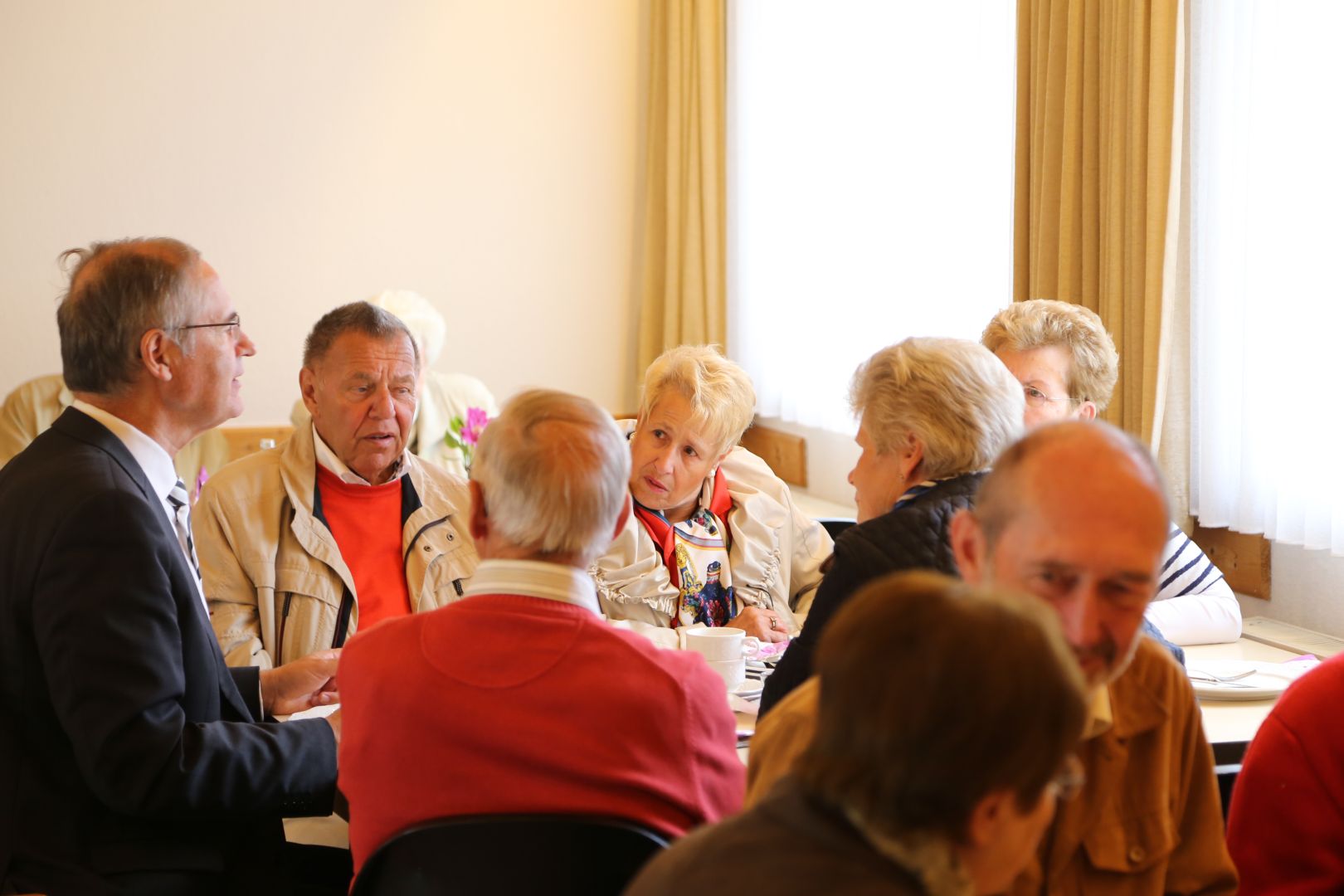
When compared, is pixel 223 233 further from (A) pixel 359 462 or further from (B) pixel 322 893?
(B) pixel 322 893

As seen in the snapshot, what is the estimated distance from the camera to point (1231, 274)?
3.07 metres

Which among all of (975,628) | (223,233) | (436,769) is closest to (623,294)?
(223,233)

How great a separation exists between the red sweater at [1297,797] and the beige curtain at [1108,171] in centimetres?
178

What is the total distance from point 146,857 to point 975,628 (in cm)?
139

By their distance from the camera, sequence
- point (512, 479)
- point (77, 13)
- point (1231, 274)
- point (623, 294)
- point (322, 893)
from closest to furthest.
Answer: point (512, 479) → point (322, 893) → point (1231, 274) → point (77, 13) → point (623, 294)

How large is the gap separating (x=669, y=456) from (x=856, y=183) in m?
2.35

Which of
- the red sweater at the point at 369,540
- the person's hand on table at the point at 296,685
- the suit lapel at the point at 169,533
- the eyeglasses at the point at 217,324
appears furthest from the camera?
the red sweater at the point at 369,540

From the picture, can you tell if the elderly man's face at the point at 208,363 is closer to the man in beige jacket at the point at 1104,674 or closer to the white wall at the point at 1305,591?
the man in beige jacket at the point at 1104,674

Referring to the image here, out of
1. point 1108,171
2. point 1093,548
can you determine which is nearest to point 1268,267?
point 1108,171

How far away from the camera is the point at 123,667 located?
169cm

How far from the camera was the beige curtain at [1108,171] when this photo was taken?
3.14 meters

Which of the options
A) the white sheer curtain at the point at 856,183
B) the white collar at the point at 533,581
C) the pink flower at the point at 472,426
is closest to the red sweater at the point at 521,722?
the white collar at the point at 533,581

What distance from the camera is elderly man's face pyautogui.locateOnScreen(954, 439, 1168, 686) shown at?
1304 millimetres

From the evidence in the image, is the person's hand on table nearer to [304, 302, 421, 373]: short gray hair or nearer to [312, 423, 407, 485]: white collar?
[312, 423, 407, 485]: white collar
